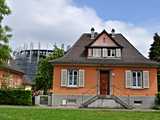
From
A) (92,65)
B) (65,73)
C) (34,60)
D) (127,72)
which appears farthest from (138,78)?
(34,60)

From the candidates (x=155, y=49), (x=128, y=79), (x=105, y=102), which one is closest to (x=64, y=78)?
(x=105, y=102)

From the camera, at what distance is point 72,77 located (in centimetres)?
3534

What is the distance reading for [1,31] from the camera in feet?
83.8

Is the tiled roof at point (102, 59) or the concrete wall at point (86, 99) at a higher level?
the tiled roof at point (102, 59)

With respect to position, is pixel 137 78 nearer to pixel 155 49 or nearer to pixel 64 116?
pixel 155 49

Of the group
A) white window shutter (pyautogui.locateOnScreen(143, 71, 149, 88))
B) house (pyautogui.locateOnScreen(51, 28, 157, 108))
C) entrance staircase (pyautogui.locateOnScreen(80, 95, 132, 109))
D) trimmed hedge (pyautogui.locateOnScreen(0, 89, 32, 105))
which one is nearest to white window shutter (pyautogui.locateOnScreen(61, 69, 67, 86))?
house (pyautogui.locateOnScreen(51, 28, 157, 108))

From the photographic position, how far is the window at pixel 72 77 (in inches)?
1393

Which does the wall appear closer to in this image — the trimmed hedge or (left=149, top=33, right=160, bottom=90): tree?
the trimmed hedge

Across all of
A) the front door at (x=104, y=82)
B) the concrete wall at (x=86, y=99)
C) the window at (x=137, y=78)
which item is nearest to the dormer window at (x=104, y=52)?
the front door at (x=104, y=82)

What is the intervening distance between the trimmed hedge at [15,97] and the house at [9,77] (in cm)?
595

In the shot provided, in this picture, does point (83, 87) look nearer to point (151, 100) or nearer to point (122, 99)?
point (122, 99)

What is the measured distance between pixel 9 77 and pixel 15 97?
16460 mm

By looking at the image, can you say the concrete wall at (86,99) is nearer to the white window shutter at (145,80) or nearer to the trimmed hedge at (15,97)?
the white window shutter at (145,80)

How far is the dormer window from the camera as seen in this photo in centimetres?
3638
